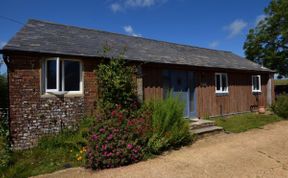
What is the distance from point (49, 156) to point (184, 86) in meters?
7.51

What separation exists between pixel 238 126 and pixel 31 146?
8815 mm

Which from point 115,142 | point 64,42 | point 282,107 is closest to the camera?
point 115,142

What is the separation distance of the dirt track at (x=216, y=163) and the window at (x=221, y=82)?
5.82 metres

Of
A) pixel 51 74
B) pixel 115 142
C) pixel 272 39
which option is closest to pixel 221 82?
pixel 115 142

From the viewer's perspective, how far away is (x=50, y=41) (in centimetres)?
878

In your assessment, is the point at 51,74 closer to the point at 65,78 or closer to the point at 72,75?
the point at 65,78

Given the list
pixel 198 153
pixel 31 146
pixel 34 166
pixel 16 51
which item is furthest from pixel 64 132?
pixel 198 153

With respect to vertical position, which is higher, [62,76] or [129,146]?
[62,76]

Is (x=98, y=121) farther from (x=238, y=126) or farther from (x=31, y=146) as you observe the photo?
(x=238, y=126)

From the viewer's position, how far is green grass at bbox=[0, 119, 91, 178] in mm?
5691

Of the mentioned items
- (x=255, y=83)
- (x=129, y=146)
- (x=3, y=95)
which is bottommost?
(x=129, y=146)

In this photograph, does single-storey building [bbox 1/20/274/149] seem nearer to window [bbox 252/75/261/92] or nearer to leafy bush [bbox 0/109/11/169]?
leafy bush [bbox 0/109/11/169]

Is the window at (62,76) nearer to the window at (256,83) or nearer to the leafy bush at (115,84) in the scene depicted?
the leafy bush at (115,84)

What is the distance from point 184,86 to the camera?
39.1 ft
